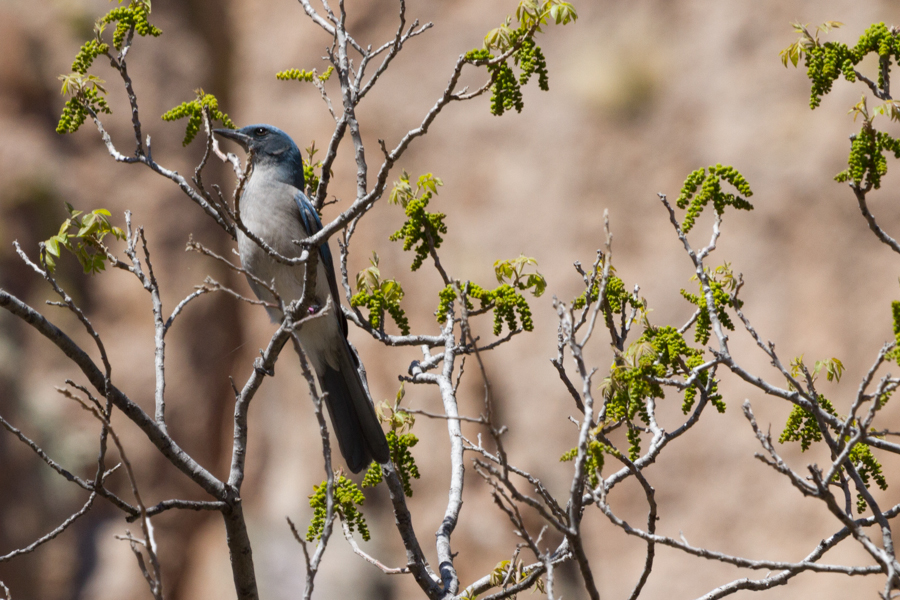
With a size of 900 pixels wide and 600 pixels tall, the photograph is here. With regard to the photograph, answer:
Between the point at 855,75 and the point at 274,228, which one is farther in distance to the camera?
the point at 274,228

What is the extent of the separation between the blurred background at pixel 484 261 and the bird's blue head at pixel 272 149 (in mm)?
4031

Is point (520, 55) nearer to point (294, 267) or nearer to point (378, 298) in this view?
point (378, 298)

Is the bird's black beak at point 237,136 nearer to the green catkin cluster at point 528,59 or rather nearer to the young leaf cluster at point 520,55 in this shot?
the young leaf cluster at point 520,55

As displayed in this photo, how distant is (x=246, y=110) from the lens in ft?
37.2

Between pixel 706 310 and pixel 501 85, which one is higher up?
pixel 501 85

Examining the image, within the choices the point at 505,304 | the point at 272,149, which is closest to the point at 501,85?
the point at 505,304

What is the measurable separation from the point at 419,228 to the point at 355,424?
153 centimetres

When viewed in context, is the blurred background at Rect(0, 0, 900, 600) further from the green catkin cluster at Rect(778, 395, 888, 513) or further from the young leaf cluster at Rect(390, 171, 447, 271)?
the young leaf cluster at Rect(390, 171, 447, 271)

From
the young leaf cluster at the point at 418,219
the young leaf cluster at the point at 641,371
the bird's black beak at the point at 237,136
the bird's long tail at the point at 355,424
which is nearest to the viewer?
the young leaf cluster at the point at 641,371

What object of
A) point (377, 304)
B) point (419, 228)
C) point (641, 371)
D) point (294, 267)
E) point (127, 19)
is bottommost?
point (641, 371)

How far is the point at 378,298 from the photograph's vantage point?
3352 millimetres

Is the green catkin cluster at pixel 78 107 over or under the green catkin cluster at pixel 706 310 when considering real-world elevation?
over

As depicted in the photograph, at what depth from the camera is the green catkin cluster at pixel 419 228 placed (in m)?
3.39

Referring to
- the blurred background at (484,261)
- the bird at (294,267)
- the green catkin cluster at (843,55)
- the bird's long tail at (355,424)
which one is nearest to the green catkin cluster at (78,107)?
the bird at (294,267)
